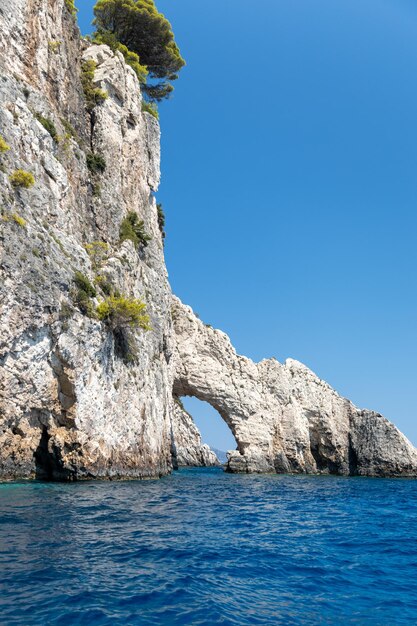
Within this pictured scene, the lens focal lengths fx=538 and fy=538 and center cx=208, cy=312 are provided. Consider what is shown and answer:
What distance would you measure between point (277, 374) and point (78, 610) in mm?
45602

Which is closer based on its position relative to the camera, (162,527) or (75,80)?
(162,527)

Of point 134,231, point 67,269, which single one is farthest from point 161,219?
point 67,269

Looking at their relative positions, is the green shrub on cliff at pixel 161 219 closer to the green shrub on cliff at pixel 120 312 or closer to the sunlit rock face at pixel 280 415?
the sunlit rock face at pixel 280 415

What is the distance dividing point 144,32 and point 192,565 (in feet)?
155

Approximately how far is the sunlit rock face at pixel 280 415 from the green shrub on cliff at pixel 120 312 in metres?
19.5

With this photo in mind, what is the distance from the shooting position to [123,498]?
18.7m

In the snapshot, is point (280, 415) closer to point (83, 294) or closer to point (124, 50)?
point (83, 294)

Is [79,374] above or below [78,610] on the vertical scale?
above

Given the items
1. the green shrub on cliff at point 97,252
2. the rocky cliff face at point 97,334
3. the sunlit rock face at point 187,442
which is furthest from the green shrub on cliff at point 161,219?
the sunlit rock face at point 187,442

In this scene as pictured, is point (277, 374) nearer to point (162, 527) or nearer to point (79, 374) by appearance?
point (79, 374)

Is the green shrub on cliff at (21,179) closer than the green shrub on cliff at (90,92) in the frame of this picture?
Yes

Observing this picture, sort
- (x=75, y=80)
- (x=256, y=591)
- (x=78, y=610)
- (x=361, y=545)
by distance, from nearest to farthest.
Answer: (x=78, y=610) < (x=256, y=591) < (x=361, y=545) < (x=75, y=80)

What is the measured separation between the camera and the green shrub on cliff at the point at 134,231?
35.5 meters

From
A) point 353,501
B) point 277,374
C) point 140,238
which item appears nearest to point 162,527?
point 353,501
